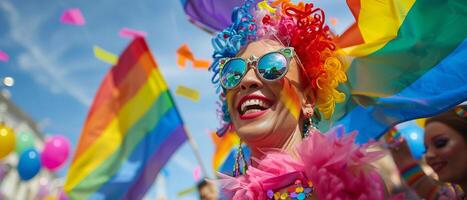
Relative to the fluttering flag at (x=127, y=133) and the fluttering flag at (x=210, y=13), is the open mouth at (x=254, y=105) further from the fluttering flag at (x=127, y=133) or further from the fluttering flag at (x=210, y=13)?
the fluttering flag at (x=127, y=133)

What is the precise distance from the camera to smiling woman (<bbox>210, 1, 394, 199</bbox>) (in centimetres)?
146

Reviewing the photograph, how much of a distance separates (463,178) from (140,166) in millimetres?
3045

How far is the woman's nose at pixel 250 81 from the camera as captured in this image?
177 centimetres

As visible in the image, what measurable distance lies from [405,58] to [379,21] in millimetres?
229

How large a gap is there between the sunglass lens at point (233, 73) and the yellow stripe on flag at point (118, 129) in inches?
106

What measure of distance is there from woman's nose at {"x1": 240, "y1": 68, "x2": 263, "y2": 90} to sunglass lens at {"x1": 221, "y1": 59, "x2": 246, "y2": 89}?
0.08 feet

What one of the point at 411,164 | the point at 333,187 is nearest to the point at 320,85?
the point at 333,187

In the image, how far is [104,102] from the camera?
4.54 m

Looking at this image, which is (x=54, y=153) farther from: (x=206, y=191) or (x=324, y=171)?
(x=324, y=171)

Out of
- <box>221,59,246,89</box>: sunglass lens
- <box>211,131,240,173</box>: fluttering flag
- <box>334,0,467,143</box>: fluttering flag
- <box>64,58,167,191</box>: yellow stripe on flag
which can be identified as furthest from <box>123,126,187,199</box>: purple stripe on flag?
<box>221,59,246,89</box>: sunglass lens

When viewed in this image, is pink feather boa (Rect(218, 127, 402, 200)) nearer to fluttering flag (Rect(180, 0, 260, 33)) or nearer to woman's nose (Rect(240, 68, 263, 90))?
woman's nose (Rect(240, 68, 263, 90))

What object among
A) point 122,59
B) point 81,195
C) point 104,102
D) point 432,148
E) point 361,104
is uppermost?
point 361,104

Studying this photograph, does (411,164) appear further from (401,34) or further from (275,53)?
(275,53)

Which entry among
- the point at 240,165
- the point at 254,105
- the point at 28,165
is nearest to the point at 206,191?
the point at 28,165
